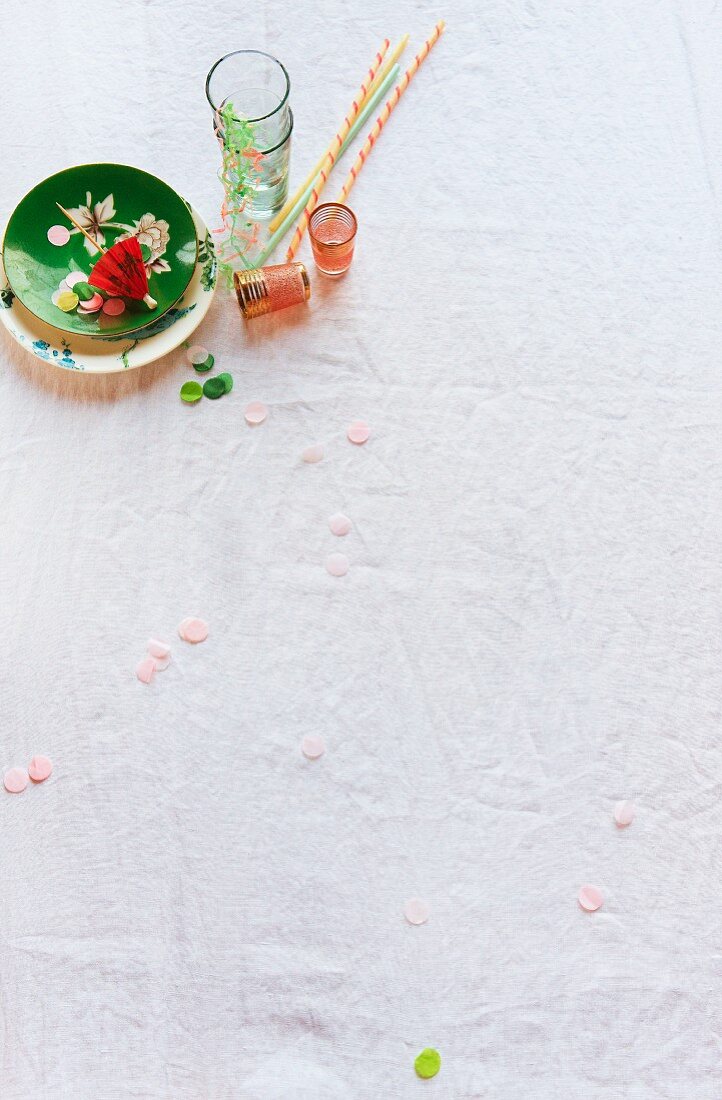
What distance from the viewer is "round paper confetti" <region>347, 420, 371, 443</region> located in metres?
0.91

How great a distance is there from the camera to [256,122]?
87 cm

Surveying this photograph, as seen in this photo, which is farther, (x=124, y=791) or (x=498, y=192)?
(x=498, y=192)

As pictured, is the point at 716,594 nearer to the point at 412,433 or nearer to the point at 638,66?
the point at 412,433

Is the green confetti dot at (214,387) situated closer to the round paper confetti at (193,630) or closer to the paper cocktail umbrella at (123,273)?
the paper cocktail umbrella at (123,273)

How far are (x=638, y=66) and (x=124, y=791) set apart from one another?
3.37 feet

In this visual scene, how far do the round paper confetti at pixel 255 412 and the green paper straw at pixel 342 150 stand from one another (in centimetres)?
17

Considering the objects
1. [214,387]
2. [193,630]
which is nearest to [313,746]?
[193,630]

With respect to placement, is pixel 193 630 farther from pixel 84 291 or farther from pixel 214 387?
pixel 84 291

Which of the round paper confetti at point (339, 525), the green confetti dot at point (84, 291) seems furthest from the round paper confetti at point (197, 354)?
the round paper confetti at point (339, 525)

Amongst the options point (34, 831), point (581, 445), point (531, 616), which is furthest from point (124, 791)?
point (581, 445)

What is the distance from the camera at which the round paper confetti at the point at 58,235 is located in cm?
92

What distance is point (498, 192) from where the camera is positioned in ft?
3.22

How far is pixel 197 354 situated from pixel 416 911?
24.7 inches

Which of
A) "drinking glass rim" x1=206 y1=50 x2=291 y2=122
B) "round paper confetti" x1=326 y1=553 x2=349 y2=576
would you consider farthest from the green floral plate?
"round paper confetti" x1=326 y1=553 x2=349 y2=576
